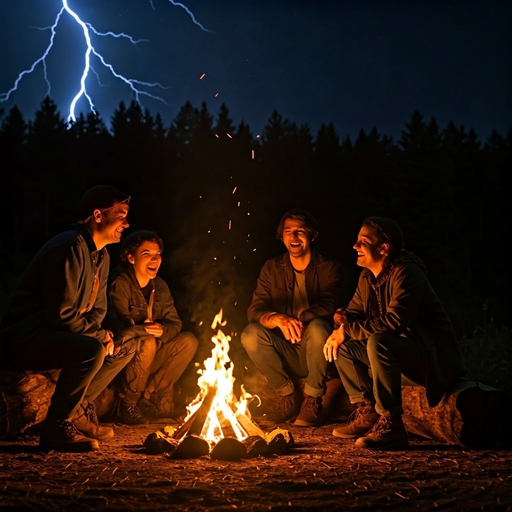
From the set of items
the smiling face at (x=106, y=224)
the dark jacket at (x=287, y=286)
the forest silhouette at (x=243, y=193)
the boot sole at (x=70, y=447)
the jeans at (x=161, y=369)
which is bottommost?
the boot sole at (x=70, y=447)

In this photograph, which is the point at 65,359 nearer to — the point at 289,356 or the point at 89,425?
the point at 89,425

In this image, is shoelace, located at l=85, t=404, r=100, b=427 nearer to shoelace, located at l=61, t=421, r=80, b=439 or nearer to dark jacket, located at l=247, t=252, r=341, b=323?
shoelace, located at l=61, t=421, r=80, b=439

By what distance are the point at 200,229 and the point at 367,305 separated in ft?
9.18

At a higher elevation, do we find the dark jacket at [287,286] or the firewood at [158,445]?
the dark jacket at [287,286]

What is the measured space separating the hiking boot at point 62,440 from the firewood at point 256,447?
3.90 ft

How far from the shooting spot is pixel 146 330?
22.0ft

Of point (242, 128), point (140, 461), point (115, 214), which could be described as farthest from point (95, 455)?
point (242, 128)

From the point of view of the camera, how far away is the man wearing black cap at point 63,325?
527 centimetres

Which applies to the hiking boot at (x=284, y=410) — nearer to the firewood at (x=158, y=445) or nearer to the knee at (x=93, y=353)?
the firewood at (x=158, y=445)

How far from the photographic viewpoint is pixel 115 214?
5.78 metres

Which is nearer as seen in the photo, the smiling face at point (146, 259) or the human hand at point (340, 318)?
the human hand at point (340, 318)

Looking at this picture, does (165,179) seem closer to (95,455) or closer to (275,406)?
(275,406)

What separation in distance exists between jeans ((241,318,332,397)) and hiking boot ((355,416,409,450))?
1187 millimetres

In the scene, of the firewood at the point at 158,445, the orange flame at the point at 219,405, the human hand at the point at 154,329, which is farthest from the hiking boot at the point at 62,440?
the human hand at the point at 154,329
